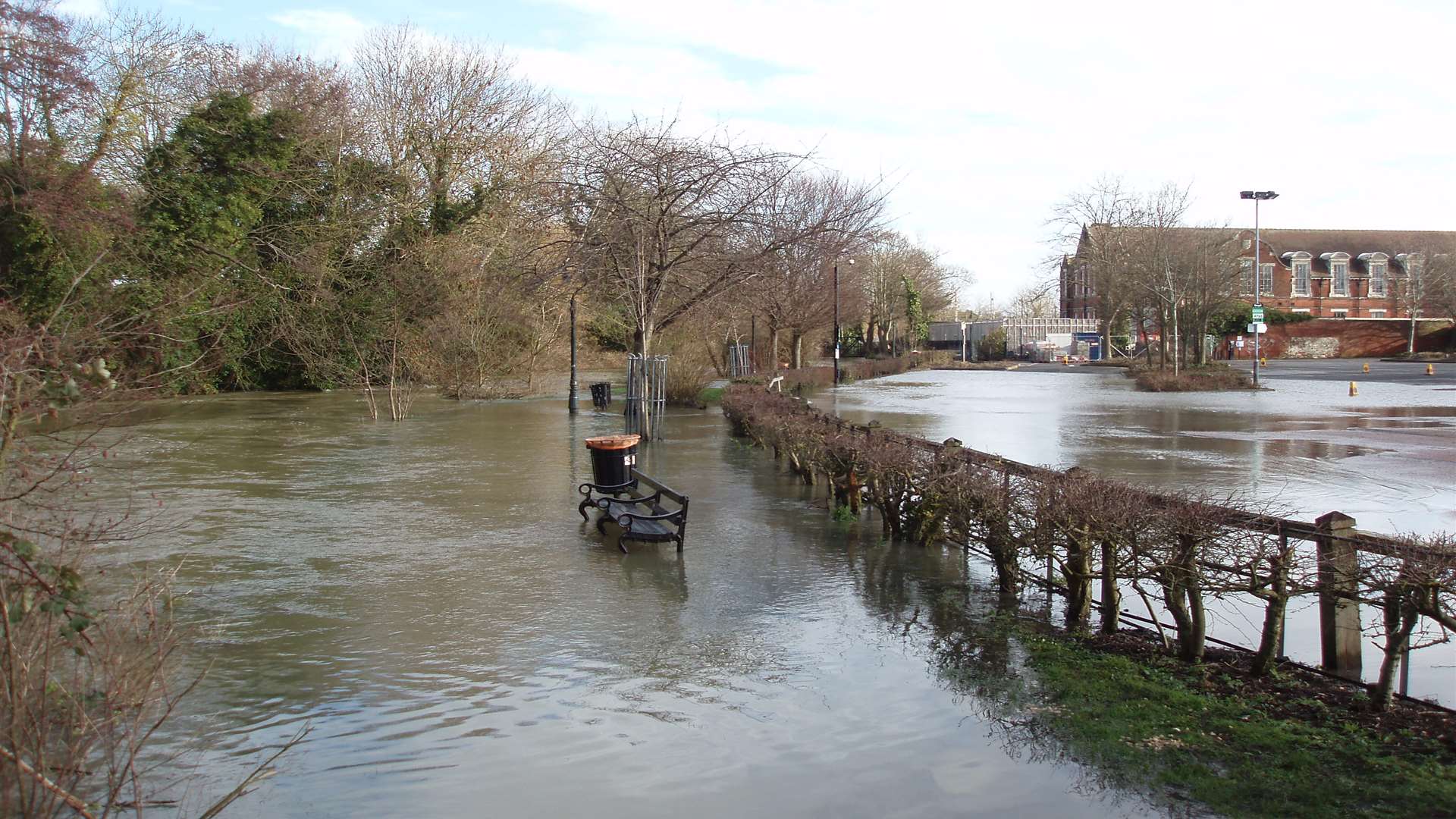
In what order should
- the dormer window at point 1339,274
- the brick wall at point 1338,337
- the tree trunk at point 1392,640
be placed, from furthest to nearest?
the dormer window at point 1339,274 < the brick wall at point 1338,337 < the tree trunk at point 1392,640

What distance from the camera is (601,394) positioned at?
30.2m

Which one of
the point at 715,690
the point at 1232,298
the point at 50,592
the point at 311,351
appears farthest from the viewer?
the point at 1232,298

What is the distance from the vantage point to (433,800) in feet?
15.2

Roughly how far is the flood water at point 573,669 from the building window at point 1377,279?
85.4 m

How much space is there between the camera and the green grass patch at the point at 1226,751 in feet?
14.3

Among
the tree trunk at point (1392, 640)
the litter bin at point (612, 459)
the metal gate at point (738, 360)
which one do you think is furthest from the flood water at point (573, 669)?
the metal gate at point (738, 360)

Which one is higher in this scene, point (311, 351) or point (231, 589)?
point (311, 351)

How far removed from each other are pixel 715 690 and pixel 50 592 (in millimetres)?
3598

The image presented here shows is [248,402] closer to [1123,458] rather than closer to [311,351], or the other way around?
[311,351]

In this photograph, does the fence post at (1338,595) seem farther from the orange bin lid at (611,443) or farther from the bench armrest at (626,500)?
the orange bin lid at (611,443)

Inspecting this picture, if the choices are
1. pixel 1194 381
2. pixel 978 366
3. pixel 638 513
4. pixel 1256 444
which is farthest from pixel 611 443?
pixel 978 366

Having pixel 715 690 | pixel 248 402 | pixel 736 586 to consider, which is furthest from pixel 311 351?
pixel 715 690

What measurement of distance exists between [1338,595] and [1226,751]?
107cm

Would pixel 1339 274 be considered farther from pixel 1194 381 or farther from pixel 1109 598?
pixel 1109 598
